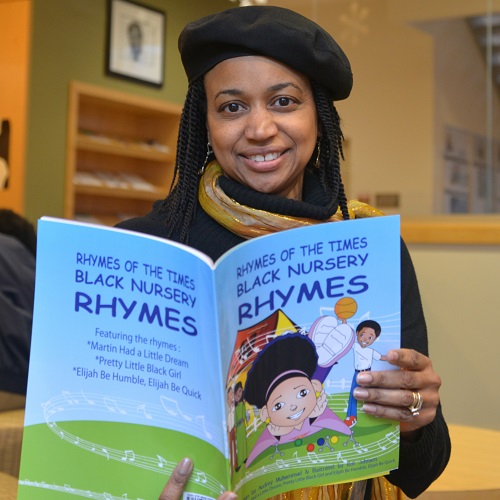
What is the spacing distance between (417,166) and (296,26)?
2.61 m

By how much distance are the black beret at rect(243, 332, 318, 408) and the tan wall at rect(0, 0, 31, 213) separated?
→ 4.78m

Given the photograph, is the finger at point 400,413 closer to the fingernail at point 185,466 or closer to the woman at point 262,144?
the woman at point 262,144

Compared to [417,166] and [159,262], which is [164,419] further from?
[417,166]

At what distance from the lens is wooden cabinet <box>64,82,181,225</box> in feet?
19.9

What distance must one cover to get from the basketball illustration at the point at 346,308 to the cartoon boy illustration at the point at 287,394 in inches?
2.0

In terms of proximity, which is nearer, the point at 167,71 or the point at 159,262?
the point at 159,262

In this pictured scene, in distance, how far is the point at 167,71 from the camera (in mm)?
6816

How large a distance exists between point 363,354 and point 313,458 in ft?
0.46

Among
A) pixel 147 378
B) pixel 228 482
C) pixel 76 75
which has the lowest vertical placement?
pixel 228 482

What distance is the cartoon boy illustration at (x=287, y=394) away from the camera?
1.03 m

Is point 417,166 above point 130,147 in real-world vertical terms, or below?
below

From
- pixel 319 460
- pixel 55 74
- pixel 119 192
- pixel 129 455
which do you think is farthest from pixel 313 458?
pixel 119 192

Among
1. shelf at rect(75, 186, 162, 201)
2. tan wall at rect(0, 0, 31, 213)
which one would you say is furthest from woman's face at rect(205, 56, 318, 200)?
shelf at rect(75, 186, 162, 201)

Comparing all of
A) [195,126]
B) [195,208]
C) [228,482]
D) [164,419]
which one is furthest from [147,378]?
[195,126]
